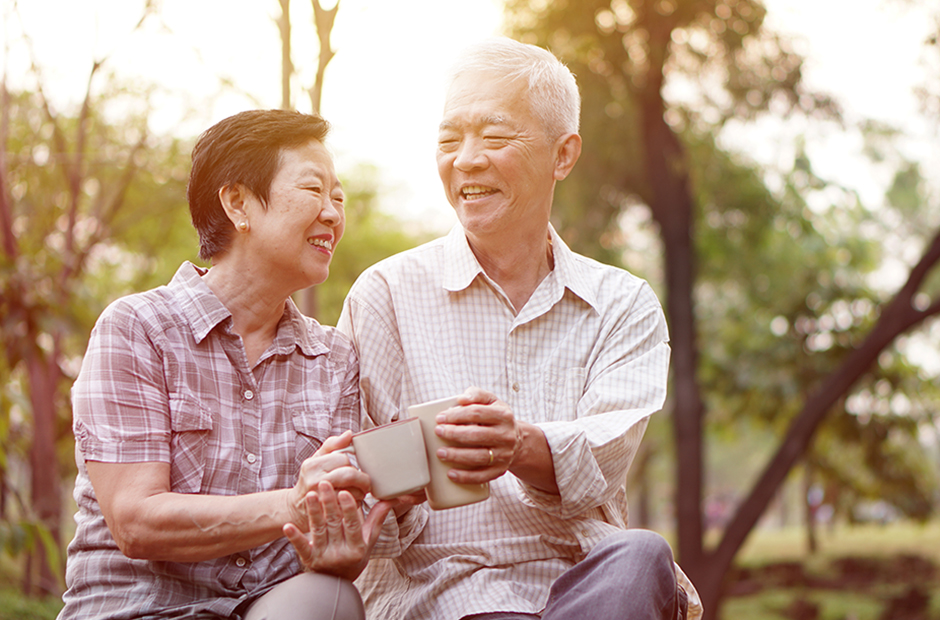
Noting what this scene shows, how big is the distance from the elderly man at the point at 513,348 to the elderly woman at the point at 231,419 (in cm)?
24

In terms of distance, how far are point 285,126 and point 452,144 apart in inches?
21.3

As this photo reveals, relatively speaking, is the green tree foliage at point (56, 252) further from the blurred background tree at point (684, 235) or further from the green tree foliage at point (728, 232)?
the green tree foliage at point (728, 232)

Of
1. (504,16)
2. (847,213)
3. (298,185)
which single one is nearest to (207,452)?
(298,185)

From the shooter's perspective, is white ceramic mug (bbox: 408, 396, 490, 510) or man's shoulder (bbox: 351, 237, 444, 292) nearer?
white ceramic mug (bbox: 408, 396, 490, 510)

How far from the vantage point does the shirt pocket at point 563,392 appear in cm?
241

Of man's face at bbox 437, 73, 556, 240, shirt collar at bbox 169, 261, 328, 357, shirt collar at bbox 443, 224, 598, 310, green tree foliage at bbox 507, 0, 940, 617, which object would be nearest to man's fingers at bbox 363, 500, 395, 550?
shirt collar at bbox 169, 261, 328, 357

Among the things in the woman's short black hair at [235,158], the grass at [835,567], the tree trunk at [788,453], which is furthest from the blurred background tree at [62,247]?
the grass at [835,567]

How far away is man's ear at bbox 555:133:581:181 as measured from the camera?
269cm

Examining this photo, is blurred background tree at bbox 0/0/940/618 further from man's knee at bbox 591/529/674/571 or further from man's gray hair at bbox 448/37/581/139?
man's knee at bbox 591/529/674/571

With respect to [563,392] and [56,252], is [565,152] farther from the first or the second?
[56,252]

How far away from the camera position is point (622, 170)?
9750 millimetres

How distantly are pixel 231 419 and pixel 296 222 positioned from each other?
488mm

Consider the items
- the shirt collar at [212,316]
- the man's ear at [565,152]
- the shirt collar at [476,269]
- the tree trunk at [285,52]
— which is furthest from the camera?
the tree trunk at [285,52]

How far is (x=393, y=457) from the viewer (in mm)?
1829
